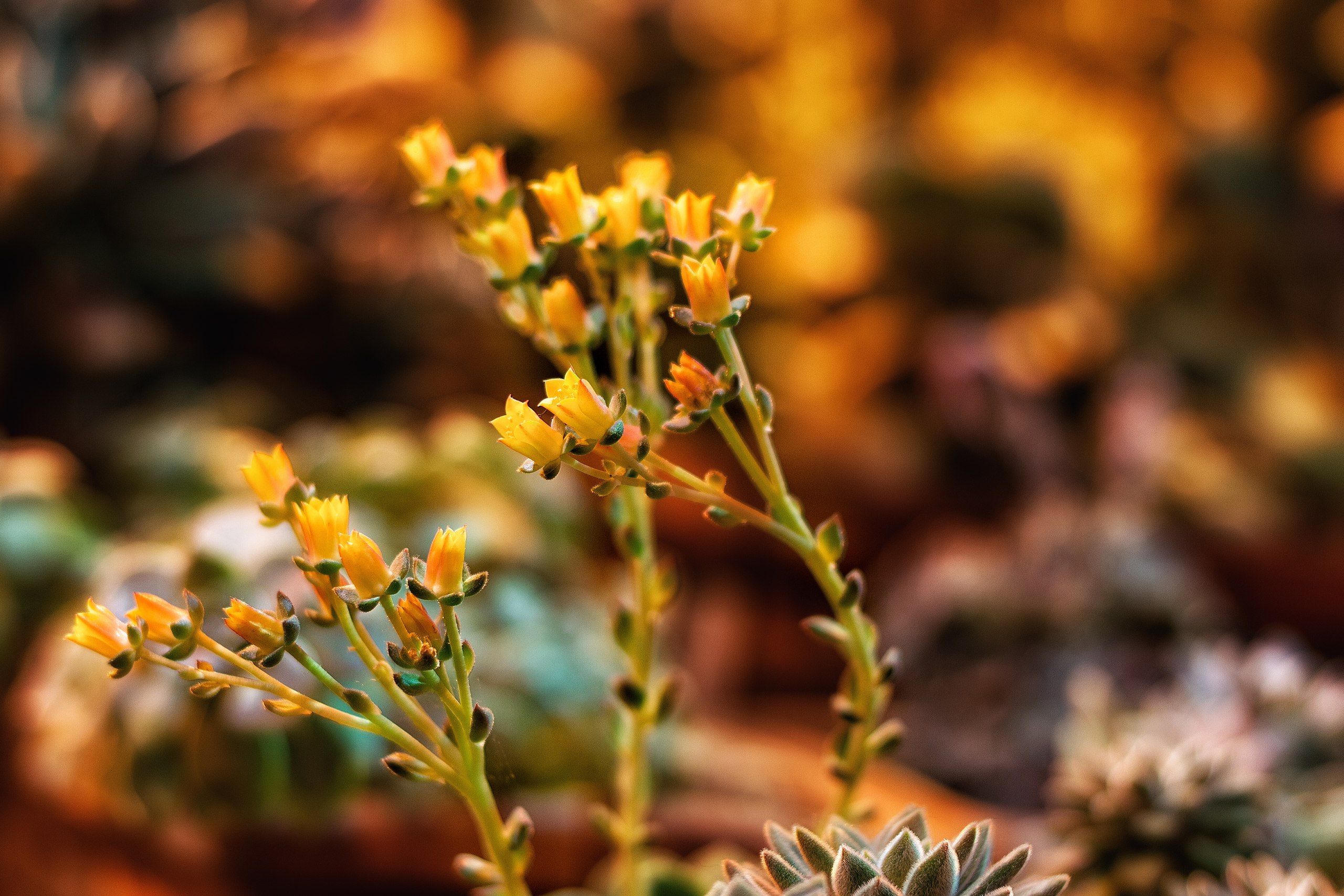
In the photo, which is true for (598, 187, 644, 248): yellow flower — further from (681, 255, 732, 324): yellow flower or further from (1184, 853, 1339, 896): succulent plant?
(1184, 853, 1339, 896): succulent plant

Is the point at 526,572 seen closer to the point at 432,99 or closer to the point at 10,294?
the point at 10,294

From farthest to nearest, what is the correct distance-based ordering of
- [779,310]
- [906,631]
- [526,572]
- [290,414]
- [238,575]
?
1. [779,310]
2. [290,414]
3. [906,631]
4. [526,572]
5. [238,575]

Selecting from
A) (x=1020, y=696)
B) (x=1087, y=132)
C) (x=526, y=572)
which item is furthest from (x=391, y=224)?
(x=1087, y=132)

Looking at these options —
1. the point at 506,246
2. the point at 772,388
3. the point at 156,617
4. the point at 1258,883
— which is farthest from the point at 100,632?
the point at 772,388

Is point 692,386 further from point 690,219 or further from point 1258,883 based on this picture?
point 1258,883

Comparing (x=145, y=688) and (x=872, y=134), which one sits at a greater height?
(x=872, y=134)
